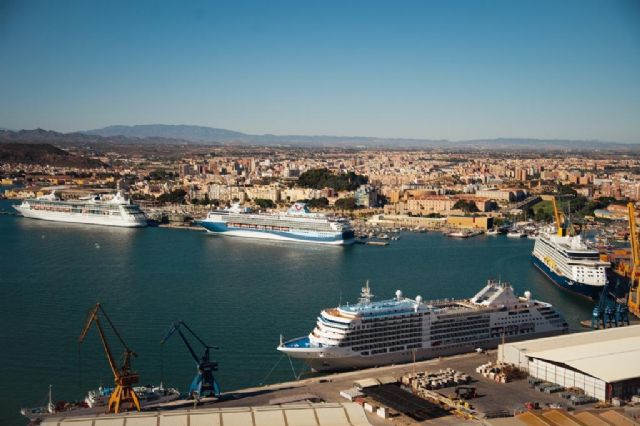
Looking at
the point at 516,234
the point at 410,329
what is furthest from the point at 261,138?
the point at 410,329

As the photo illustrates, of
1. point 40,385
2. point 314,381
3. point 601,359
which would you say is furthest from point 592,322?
point 40,385

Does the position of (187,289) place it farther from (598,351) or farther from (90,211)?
(90,211)

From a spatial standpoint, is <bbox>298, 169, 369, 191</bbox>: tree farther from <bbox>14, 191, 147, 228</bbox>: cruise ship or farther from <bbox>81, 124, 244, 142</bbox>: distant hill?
<bbox>81, 124, 244, 142</bbox>: distant hill

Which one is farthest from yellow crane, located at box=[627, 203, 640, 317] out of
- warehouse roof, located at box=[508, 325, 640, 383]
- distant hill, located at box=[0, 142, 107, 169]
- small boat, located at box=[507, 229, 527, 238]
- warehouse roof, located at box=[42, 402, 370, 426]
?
distant hill, located at box=[0, 142, 107, 169]

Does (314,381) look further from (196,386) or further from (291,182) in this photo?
(291,182)

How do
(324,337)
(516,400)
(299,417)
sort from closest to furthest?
(299,417)
(516,400)
(324,337)

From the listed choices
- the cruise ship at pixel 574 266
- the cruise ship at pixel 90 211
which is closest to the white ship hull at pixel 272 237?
the cruise ship at pixel 90 211

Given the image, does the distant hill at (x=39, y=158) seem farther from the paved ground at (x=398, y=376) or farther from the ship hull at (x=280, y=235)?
the paved ground at (x=398, y=376)
